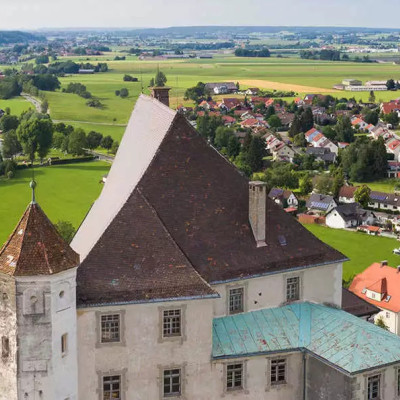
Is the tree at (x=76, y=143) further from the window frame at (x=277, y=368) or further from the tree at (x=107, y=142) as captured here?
the window frame at (x=277, y=368)

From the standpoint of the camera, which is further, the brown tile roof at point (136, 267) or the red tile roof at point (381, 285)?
the red tile roof at point (381, 285)

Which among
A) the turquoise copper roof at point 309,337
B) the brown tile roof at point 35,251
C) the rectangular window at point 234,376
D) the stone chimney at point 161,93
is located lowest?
the rectangular window at point 234,376

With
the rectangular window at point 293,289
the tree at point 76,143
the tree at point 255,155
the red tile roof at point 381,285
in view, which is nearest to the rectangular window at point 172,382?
the rectangular window at point 293,289

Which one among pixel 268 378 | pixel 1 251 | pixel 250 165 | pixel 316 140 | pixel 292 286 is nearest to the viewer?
pixel 1 251

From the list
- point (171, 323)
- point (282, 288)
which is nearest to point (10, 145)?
point (282, 288)

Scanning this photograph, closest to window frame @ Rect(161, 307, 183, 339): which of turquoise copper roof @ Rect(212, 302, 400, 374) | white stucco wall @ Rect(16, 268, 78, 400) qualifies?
turquoise copper roof @ Rect(212, 302, 400, 374)

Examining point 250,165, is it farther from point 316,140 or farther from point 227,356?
point 227,356

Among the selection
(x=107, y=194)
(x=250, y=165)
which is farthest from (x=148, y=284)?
(x=250, y=165)
